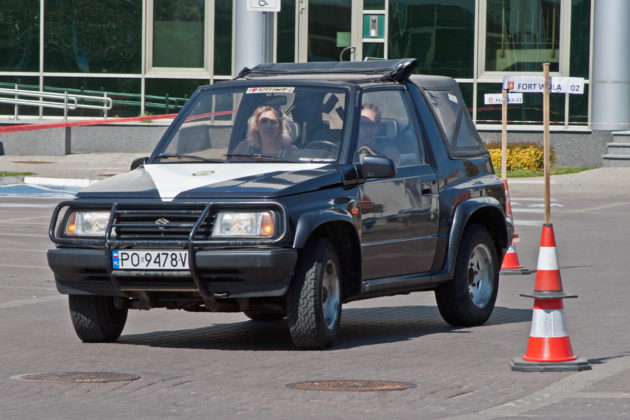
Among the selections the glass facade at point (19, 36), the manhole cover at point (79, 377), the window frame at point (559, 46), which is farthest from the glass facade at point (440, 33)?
the manhole cover at point (79, 377)

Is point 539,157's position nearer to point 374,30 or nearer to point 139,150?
point 374,30

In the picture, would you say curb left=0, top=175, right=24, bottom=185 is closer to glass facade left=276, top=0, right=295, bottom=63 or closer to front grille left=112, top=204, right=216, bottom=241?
glass facade left=276, top=0, right=295, bottom=63

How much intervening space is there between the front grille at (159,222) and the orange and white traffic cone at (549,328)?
2029 mm

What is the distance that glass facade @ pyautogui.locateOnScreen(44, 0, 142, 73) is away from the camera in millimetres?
36219

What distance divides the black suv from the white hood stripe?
14 millimetres

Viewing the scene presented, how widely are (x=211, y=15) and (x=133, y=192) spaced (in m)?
28.0

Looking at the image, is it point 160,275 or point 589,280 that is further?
point 589,280

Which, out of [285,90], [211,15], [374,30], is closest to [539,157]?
[374,30]

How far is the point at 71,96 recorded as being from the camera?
117 feet

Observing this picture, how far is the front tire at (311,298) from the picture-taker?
8438 mm

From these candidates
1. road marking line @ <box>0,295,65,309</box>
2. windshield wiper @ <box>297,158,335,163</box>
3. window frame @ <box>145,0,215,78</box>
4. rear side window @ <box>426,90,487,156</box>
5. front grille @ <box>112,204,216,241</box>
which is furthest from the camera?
window frame @ <box>145,0,215,78</box>

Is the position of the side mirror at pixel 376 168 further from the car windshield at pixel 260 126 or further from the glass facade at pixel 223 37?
the glass facade at pixel 223 37

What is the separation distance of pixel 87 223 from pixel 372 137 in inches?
83.5

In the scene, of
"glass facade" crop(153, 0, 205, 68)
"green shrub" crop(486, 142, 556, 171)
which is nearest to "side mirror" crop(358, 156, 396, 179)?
"green shrub" crop(486, 142, 556, 171)
